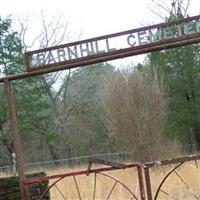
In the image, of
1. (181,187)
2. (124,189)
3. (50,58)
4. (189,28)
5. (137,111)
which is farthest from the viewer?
(137,111)

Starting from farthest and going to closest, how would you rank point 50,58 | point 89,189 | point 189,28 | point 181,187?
point 89,189
point 181,187
point 50,58
point 189,28

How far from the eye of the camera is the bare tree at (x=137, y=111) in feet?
55.3

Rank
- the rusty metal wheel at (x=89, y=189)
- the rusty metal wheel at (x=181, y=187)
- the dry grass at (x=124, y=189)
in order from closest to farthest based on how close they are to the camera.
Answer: the rusty metal wheel at (x=181, y=187) < the dry grass at (x=124, y=189) < the rusty metal wheel at (x=89, y=189)

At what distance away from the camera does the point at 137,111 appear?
17.0 meters

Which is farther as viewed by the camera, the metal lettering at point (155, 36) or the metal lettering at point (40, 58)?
the metal lettering at point (40, 58)

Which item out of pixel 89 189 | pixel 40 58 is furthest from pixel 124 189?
pixel 40 58

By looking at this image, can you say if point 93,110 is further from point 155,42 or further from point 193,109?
point 155,42

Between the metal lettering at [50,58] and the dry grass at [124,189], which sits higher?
the metal lettering at [50,58]

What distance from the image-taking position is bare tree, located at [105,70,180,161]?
55.3 ft

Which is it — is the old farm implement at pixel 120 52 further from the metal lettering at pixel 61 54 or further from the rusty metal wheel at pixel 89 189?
the rusty metal wheel at pixel 89 189

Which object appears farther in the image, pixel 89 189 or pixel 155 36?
pixel 89 189

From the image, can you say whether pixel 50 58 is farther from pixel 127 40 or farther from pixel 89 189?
pixel 89 189

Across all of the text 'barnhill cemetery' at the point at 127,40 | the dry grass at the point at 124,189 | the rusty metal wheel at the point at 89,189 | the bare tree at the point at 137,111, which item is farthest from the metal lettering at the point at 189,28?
the bare tree at the point at 137,111

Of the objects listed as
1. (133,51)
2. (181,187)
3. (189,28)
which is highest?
(189,28)
